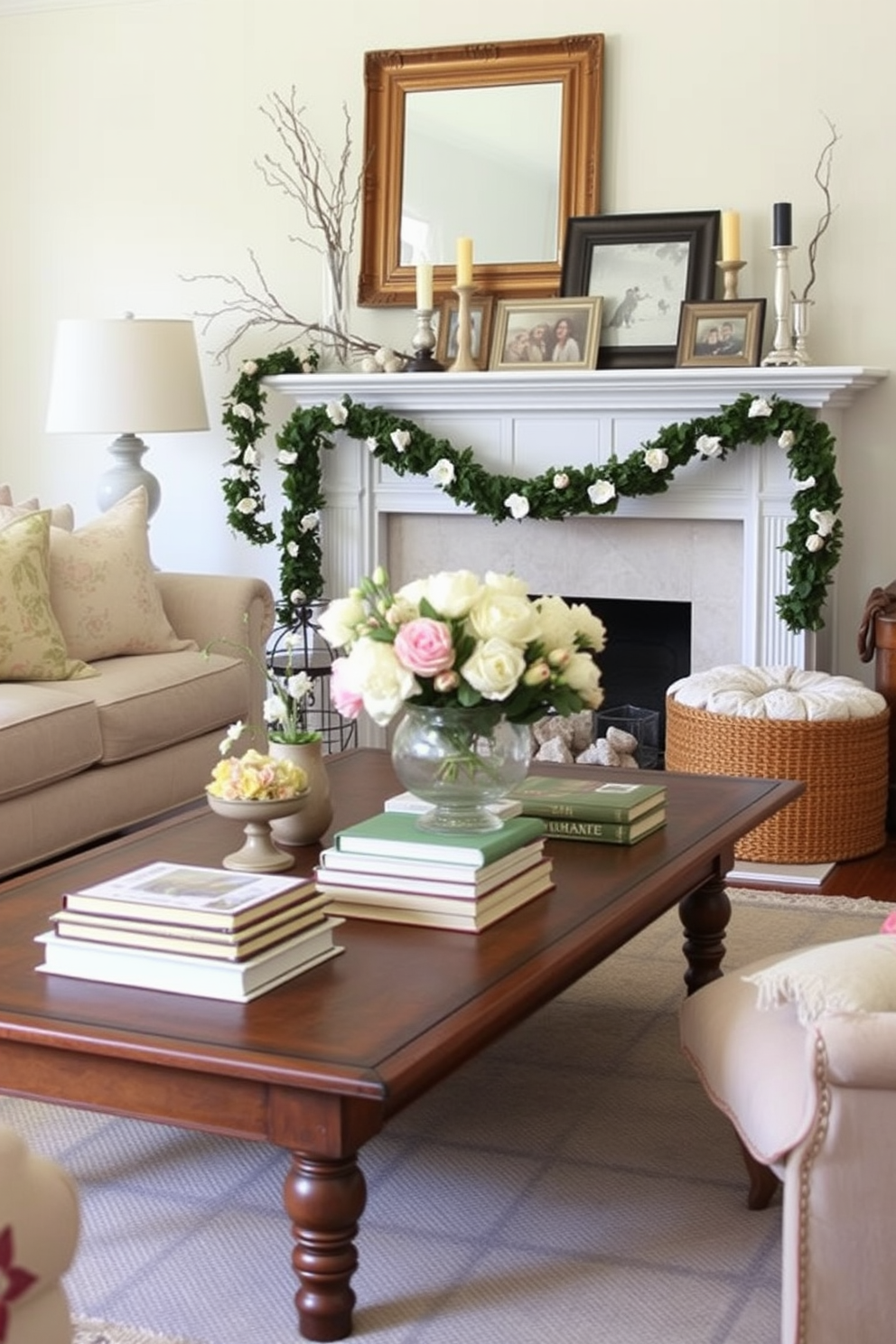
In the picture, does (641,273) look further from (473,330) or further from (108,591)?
(108,591)

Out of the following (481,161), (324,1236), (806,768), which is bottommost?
(324,1236)

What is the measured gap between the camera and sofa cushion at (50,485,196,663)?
14.7 feet

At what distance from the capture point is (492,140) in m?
5.46

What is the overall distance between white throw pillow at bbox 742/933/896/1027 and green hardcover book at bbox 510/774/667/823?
31.7 inches

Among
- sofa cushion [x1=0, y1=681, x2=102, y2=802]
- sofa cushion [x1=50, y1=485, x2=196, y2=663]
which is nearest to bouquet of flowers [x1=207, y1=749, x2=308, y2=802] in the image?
sofa cushion [x1=0, y1=681, x2=102, y2=802]

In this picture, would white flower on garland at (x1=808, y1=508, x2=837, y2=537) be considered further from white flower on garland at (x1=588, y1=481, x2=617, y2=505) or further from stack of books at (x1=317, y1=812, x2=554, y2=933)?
stack of books at (x1=317, y1=812, x2=554, y2=933)

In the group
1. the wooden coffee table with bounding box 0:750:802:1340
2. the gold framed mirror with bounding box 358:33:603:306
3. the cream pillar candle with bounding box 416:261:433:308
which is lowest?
the wooden coffee table with bounding box 0:750:802:1340

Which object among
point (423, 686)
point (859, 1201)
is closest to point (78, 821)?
point (423, 686)

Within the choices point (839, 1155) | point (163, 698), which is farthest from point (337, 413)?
point (839, 1155)

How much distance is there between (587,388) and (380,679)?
2.87 meters

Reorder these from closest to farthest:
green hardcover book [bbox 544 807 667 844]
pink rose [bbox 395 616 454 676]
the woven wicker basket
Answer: pink rose [bbox 395 616 454 676] → green hardcover book [bbox 544 807 667 844] → the woven wicker basket

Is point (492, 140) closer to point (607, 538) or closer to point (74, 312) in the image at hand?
point (607, 538)

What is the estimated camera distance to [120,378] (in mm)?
5438

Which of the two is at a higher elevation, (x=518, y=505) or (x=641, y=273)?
(x=641, y=273)
